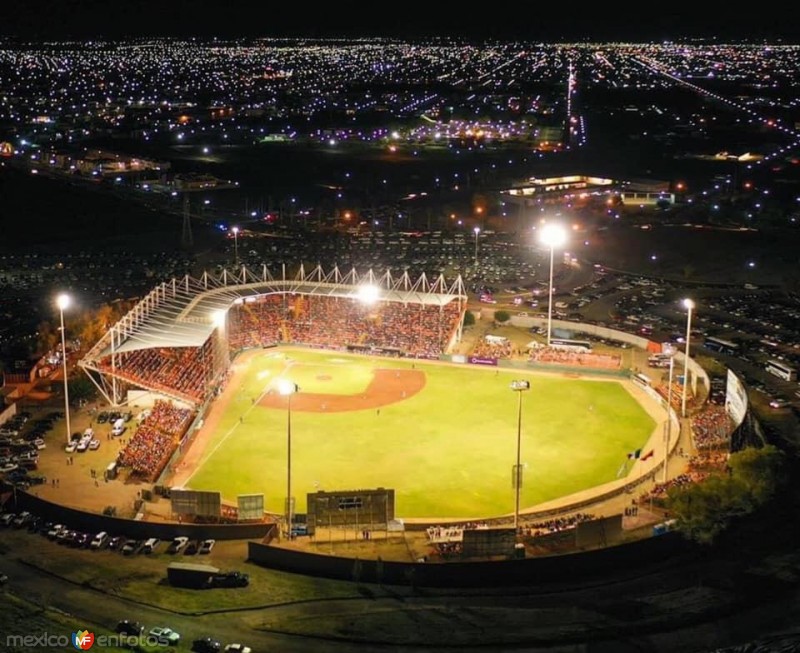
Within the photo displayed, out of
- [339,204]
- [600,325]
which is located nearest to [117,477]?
[600,325]

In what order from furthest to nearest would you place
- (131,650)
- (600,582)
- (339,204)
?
(339,204) → (600,582) → (131,650)

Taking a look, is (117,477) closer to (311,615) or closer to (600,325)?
(311,615)

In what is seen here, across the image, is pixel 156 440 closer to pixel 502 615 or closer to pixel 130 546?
pixel 130 546

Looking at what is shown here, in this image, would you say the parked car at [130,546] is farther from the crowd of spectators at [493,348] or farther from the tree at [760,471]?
the crowd of spectators at [493,348]

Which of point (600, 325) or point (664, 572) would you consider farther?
point (600, 325)

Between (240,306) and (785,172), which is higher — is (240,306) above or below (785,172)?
below

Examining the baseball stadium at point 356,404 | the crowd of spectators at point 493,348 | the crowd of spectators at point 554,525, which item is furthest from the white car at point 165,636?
the crowd of spectators at point 493,348

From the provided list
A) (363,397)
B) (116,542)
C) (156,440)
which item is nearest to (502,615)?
(116,542)
